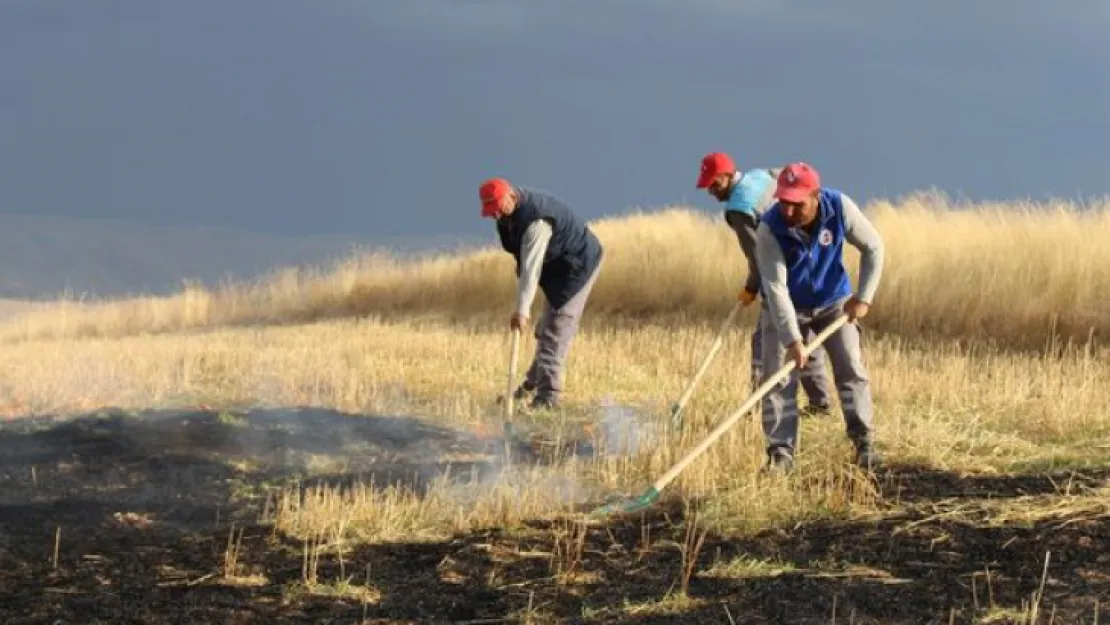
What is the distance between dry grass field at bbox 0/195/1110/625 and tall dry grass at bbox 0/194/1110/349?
0.18 ft

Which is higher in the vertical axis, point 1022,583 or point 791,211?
point 791,211

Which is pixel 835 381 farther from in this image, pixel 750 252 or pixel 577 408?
pixel 577 408

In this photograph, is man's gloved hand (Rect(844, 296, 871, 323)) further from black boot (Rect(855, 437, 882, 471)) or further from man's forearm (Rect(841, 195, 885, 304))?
black boot (Rect(855, 437, 882, 471))

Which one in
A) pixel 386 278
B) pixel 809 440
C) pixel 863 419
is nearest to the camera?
pixel 863 419

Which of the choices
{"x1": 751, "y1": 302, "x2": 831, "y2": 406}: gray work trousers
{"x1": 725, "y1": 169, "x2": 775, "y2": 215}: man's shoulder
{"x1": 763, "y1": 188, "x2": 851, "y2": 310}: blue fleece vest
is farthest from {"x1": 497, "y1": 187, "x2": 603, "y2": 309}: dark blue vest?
{"x1": 763, "y1": 188, "x2": 851, "y2": 310}: blue fleece vest

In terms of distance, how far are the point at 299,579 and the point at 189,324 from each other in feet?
64.9

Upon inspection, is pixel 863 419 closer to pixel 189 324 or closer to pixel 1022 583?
pixel 1022 583

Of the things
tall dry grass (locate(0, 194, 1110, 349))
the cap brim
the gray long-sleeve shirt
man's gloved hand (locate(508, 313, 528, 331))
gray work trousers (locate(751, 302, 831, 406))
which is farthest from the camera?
tall dry grass (locate(0, 194, 1110, 349))

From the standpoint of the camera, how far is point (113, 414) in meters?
10.3

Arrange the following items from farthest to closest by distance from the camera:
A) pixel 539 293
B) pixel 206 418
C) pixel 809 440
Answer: pixel 539 293
pixel 206 418
pixel 809 440

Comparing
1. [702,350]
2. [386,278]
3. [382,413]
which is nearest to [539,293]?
[386,278]

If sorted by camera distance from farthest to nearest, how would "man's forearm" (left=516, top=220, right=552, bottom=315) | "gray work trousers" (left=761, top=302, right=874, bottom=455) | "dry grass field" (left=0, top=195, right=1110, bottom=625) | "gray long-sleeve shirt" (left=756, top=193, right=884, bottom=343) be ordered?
"man's forearm" (left=516, top=220, right=552, bottom=315) → "gray work trousers" (left=761, top=302, right=874, bottom=455) → "gray long-sleeve shirt" (left=756, top=193, right=884, bottom=343) → "dry grass field" (left=0, top=195, right=1110, bottom=625)

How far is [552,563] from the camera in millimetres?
6125

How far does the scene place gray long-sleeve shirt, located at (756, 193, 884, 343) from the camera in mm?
7184
